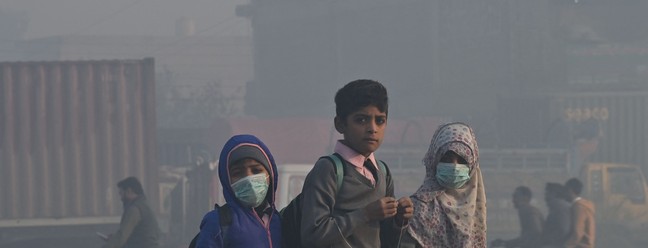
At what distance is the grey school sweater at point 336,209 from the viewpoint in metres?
3.44

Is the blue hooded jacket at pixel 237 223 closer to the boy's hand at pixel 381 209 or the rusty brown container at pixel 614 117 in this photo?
the boy's hand at pixel 381 209

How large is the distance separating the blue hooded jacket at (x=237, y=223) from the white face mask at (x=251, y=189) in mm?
35

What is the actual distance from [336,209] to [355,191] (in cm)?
8

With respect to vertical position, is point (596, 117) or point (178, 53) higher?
point (178, 53)

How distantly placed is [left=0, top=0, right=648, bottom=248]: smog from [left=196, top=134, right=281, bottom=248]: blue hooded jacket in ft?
20.9

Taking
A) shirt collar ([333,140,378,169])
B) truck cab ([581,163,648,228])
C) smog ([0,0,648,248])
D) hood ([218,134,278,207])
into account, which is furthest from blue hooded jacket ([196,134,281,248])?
truck cab ([581,163,648,228])

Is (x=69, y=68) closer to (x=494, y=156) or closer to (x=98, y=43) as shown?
(x=494, y=156)

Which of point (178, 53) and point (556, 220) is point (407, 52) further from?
point (178, 53)

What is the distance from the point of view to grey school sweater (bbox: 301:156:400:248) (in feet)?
11.3

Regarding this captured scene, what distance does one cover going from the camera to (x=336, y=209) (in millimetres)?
3502

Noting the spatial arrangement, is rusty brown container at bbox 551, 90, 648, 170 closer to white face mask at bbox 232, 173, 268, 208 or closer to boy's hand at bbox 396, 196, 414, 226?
boy's hand at bbox 396, 196, 414, 226

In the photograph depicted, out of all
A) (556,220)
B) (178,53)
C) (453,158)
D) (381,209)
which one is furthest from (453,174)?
(178,53)


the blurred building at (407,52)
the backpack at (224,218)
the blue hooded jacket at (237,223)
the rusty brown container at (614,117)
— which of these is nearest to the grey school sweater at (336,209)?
the blue hooded jacket at (237,223)

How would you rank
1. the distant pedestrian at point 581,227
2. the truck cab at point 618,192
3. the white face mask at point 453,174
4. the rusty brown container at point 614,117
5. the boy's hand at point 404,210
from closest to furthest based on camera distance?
the boy's hand at point 404,210, the white face mask at point 453,174, the distant pedestrian at point 581,227, the truck cab at point 618,192, the rusty brown container at point 614,117
